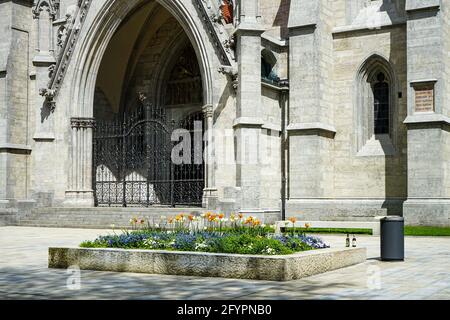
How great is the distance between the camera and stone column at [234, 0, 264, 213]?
2275cm

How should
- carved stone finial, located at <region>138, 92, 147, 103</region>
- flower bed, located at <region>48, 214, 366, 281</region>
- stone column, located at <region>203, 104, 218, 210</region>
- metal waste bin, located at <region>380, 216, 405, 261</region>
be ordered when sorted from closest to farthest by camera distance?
1. flower bed, located at <region>48, 214, 366, 281</region>
2. metal waste bin, located at <region>380, 216, 405, 261</region>
3. stone column, located at <region>203, 104, 218, 210</region>
4. carved stone finial, located at <region>138, 92, 147, 103</region>

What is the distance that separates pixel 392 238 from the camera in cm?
1201

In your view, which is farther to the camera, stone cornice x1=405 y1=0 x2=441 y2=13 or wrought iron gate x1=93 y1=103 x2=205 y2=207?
wrought iron gate x1=93 y1=103 x2=205 y2=207

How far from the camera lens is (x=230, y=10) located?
27.1 m

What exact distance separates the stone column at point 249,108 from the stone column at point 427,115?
16.7 feet

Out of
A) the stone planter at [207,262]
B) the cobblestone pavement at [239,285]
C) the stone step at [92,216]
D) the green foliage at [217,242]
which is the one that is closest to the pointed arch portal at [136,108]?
the stone step at [92,216]

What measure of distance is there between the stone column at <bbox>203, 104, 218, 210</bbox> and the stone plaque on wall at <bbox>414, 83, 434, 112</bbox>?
23.6 ft

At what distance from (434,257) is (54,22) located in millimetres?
21879

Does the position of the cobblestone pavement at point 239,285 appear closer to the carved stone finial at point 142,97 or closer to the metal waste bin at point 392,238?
the metal waste bin at point 392,238

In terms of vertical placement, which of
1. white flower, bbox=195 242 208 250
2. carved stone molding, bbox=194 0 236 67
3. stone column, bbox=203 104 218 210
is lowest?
white flower, bbox=195 242 208 250

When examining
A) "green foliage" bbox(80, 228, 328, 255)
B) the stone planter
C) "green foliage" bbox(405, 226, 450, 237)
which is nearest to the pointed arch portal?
"green foliage" bbox(405, 226, 450, 237)

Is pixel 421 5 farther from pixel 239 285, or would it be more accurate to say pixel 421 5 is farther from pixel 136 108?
pixel 239 285

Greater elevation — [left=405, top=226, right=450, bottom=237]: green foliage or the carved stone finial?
the carved stone finial

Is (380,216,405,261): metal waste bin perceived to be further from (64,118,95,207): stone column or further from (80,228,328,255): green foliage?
(64,118,95,207): stone column
